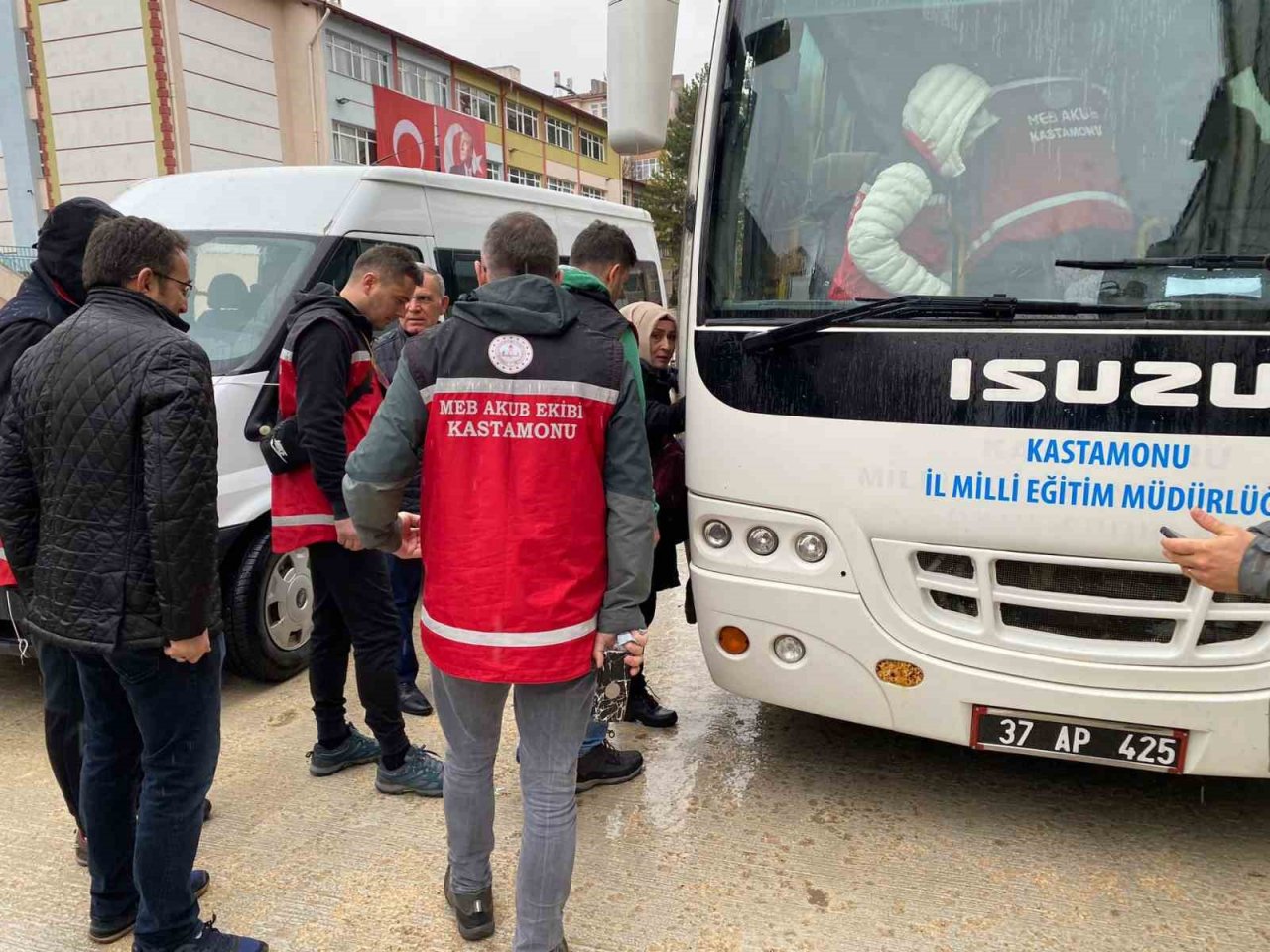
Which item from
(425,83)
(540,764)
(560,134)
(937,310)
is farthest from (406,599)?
(560,134)

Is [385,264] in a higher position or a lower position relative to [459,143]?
lower

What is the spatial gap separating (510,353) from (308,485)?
141 centimetres

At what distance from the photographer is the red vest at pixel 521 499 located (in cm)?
223

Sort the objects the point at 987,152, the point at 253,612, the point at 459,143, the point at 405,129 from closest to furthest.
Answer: the point at 987,152, the point at 253,612, the point at 405,129, the point at 459,143

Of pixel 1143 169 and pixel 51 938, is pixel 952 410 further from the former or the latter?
pixel 51 938

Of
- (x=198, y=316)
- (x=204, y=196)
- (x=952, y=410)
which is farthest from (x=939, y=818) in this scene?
(x=204, y=196)

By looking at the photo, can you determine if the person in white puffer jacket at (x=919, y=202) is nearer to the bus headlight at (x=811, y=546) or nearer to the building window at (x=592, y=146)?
the bus headlight at (x=811, y=546)

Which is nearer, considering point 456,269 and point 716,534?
point 716,534

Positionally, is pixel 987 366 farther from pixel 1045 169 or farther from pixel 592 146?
pixel 592 146

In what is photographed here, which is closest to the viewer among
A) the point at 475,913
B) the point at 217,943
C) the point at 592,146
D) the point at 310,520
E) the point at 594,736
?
the point at 217,943

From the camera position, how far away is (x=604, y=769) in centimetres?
351

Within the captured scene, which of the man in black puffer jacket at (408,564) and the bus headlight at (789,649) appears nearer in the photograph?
the bus headlight at (789,649)

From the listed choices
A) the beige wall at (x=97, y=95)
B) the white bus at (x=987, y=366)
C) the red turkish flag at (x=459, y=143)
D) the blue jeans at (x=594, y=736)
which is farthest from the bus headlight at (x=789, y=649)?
the beige wall at (x=97, y=95)

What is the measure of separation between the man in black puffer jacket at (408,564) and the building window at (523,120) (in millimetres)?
43549
